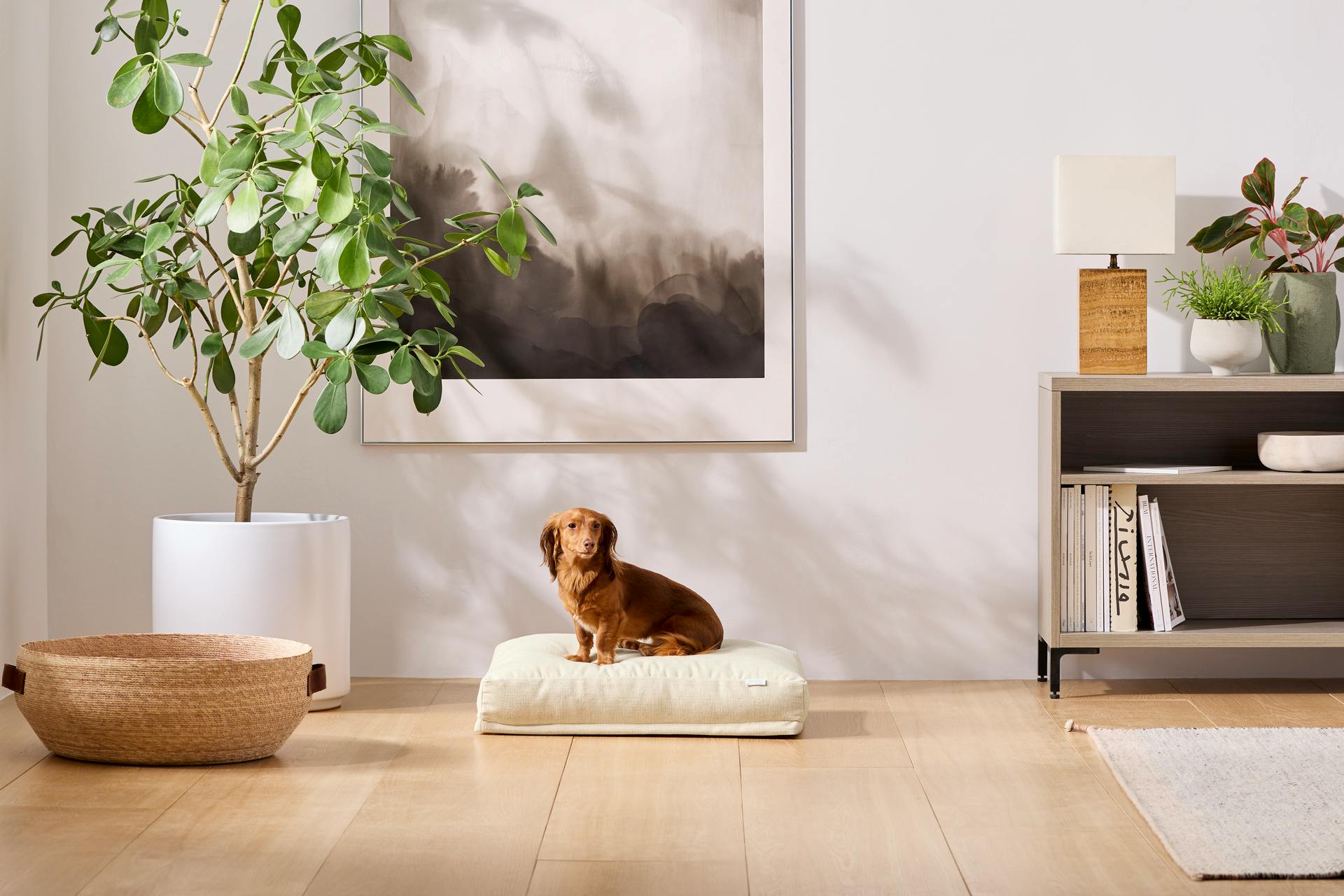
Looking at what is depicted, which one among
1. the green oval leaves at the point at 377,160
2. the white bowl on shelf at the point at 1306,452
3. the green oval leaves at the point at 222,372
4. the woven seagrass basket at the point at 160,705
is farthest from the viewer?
the white bowl on shelf at the point at 1306,452

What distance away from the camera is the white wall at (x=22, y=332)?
3.01 meters

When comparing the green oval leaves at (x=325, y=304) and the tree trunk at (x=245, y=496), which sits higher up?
the green oval leaves at (x=325, y=304)

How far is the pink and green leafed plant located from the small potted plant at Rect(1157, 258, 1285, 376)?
3.2 inches

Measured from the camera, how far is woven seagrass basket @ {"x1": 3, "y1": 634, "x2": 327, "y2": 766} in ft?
7.59

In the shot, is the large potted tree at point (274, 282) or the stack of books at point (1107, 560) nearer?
the large potted tree at point (274, 282)

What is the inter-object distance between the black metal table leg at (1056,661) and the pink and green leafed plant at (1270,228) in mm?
972

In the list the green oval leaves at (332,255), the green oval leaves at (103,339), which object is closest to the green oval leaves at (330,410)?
the green oval leaves at (332,255)

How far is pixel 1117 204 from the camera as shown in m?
2.98

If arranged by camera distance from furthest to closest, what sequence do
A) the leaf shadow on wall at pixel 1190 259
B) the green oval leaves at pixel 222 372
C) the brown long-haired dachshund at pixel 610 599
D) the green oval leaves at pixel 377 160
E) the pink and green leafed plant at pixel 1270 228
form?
the leaf shadow on wall at pixel 1190 259
the pink and green leafed plant at pixel 1270 228
the green oval leaves at pixel 222 372
the brown long-haired dachshund at pixel 610 599
the green oval leaves at pixel 377 160

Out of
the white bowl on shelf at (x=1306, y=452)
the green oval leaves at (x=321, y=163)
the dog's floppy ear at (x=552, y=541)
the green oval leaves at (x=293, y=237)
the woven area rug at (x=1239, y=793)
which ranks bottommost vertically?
the woven area rug at (x=1239, y=793)

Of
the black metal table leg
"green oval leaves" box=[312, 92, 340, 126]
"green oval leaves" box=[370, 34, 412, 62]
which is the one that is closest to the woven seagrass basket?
"green oval leaves" box=[312, 92, 340, 126]

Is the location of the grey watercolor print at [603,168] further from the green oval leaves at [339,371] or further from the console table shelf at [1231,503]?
the console table shelf at [1231,503]

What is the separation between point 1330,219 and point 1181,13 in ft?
1.99

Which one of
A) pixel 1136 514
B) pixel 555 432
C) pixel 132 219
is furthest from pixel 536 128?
pixel 1136 514
